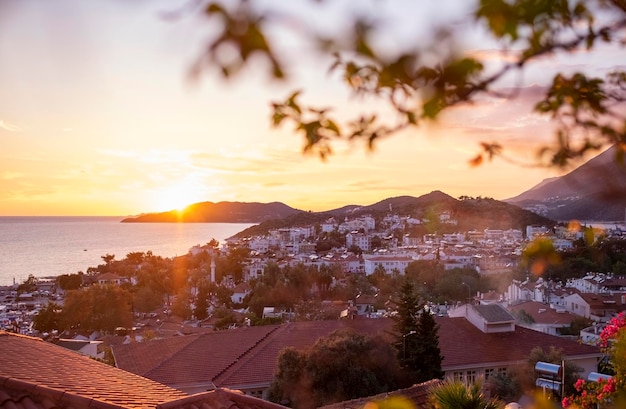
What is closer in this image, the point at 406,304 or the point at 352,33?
the point at 352,33

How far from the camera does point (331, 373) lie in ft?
34.9

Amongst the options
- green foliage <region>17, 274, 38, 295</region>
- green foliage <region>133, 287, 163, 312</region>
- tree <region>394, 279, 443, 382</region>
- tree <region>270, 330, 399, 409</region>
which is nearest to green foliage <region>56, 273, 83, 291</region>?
green foliage <region>17, 274, 38, 295</region>

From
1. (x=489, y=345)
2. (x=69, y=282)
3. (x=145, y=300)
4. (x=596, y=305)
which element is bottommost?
(x=145, y=300)

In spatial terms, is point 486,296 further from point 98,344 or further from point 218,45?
point 218,45

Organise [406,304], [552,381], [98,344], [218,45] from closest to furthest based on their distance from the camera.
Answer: [218,45], [552,381], [406,304], [98,344]

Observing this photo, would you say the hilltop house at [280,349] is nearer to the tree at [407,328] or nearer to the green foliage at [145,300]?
the tree at [407,328]

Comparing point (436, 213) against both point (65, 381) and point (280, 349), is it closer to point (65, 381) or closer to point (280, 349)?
point (280, 349)

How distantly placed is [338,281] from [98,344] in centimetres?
1720

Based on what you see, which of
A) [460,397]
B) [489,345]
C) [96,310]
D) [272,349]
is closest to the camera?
[460,397]

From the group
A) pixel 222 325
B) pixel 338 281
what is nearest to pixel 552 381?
pixel 222 325

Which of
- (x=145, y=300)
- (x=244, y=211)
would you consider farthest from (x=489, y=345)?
(x=244, y=211)

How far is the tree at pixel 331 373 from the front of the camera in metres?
10.4

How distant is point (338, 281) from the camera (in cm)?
3281

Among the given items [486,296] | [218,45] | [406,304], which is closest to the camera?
[218,45]
